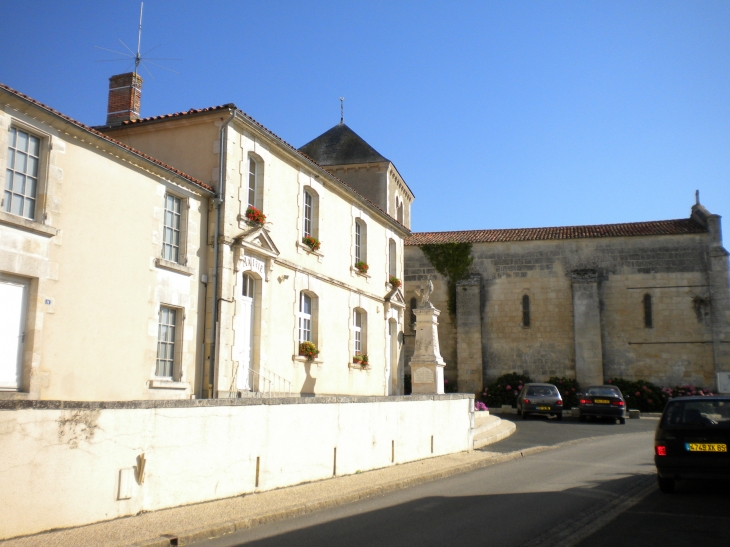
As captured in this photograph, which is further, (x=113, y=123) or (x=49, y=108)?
(x=113, y=123)

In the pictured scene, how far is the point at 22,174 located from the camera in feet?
35.4

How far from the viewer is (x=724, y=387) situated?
28.3 metres

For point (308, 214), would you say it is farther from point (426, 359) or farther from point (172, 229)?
point (172, 229)

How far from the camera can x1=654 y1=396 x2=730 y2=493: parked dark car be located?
9078 mm

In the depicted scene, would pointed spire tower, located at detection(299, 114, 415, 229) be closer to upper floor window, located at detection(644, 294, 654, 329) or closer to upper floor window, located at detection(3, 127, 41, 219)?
upper floor window, located at detection(644, 294, 654, 329)

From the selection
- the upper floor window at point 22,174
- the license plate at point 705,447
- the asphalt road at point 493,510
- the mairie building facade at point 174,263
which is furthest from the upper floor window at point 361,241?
the license plate at point 705,447

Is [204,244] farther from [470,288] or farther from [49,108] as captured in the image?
[470,288]

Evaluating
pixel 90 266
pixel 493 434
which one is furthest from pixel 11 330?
pixel 493 434

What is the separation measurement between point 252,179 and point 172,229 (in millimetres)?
3199

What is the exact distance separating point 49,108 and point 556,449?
13086 mm

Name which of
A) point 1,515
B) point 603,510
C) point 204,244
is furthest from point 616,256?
point 1,515

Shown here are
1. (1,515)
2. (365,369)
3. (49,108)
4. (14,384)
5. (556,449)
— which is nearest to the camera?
(1,515)

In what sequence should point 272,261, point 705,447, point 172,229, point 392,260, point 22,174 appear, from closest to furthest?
point 705,447, point 22,174, point 172,229, point 272,261, point 392,260

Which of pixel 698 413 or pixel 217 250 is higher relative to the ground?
pixel 217 250
